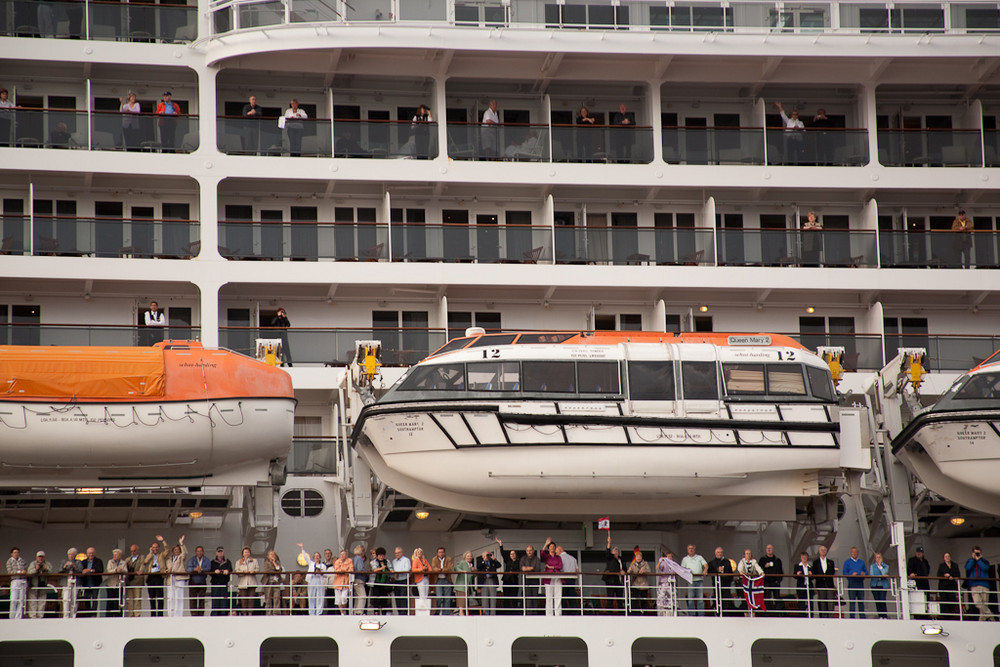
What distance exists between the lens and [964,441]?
66.3ft

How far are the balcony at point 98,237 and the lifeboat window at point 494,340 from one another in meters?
5.70

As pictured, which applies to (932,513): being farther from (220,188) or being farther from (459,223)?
(220,188)

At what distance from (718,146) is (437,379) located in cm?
773

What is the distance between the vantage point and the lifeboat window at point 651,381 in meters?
20.2

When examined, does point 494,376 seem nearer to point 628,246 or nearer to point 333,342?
point 333,342

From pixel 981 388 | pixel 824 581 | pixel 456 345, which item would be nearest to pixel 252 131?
pixel 456 345

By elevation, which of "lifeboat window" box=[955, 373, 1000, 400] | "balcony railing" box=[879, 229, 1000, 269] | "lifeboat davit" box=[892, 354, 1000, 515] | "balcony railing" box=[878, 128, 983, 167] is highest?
"balcony railing" box=[878, 128, 983, 167]

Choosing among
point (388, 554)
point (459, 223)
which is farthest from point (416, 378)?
point (459, 223)

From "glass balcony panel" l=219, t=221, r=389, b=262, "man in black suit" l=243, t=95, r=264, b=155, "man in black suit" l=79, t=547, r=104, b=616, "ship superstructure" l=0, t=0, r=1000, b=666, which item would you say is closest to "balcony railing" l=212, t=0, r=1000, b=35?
"ship superstructure" l=0, t=0, r=1000, b=666

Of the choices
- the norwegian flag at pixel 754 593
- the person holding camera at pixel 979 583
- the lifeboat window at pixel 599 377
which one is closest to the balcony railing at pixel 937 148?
the person holding camera at pixel 979 583

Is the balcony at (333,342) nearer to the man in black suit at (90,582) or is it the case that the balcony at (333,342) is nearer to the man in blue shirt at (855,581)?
the man in black suit at (90,582)

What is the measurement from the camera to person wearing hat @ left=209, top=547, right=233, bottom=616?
1883 centimetres

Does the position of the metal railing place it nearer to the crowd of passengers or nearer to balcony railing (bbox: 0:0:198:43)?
the crowd of passengers

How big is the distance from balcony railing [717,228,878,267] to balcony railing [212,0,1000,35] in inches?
131
